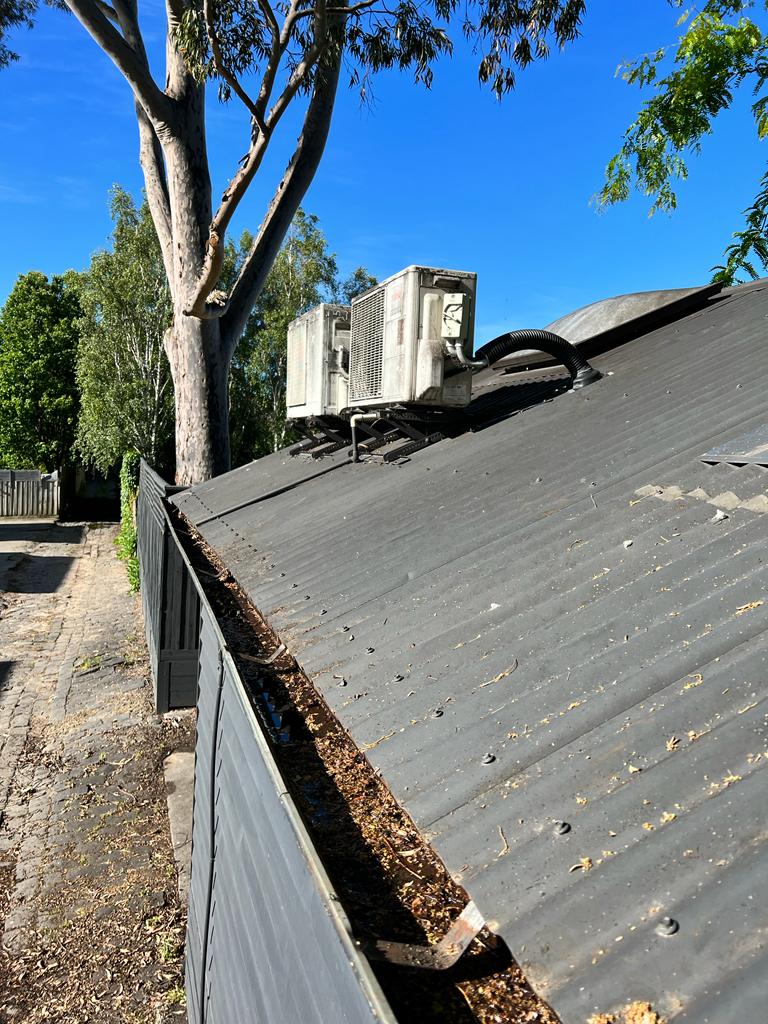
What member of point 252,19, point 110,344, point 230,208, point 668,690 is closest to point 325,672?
point 668,690

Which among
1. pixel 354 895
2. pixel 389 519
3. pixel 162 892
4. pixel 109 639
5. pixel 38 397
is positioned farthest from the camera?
pixel 38 397

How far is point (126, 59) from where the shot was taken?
1198 cm

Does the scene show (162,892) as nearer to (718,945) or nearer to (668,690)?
(668,690)

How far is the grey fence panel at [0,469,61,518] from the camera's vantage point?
95.4 feet

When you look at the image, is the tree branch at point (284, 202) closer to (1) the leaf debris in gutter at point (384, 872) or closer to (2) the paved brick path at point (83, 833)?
(2) the paved brick path at point (83, 833)

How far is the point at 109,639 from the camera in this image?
1227 centimetres

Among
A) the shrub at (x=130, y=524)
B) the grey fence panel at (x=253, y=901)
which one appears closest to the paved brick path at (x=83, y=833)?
the grey fence panel at (x=253, y=901)

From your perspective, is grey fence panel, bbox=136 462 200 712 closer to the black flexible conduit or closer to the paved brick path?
the paved brick path

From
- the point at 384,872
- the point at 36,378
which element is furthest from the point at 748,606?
the point at 36,378

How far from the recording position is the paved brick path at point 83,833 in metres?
4.68

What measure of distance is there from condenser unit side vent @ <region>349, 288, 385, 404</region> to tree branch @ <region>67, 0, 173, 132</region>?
7.57m

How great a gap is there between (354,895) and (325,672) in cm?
94

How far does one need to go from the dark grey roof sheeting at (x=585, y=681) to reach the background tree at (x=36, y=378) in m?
32.2

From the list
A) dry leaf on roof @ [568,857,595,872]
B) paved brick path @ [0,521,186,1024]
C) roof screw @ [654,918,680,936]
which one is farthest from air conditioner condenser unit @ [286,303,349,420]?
roof screw @ [654,918,680,936]
